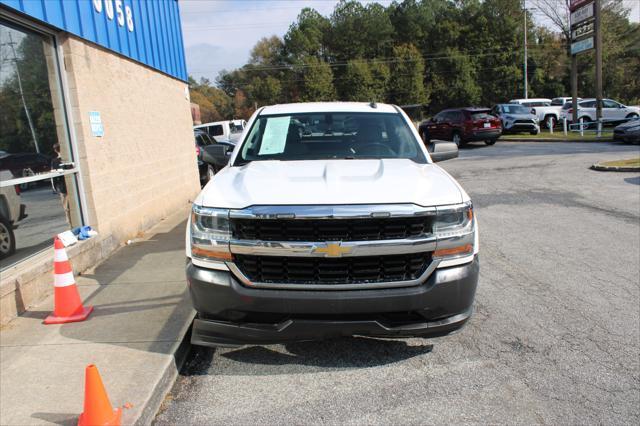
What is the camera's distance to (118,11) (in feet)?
25.4

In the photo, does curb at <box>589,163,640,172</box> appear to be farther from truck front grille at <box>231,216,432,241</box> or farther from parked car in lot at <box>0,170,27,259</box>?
parked car in lot at <box>0,170,27,259</box>

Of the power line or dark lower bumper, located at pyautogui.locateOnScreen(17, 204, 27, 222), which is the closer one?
dark lower bumper, located at pyautogui.locateOnScreen(17, 204, 27, 222)

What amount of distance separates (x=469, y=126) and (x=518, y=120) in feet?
19.3

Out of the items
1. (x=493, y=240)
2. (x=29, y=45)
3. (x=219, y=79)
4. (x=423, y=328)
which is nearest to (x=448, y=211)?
(x=423, y=328)

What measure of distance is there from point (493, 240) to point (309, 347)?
408cm

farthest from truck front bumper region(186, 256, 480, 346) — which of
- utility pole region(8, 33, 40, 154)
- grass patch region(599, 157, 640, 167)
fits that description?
grass patch region(599, 157, 640, 167)

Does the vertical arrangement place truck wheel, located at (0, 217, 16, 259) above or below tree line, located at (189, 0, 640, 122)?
below

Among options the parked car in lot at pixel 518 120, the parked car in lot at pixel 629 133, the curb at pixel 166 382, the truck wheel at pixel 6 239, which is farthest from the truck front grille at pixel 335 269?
the parked car in lot at pixel 518 120

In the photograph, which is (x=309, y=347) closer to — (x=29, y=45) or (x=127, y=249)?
(x=127, y=249)

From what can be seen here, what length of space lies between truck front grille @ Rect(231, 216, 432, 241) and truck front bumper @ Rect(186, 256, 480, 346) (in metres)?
0.32

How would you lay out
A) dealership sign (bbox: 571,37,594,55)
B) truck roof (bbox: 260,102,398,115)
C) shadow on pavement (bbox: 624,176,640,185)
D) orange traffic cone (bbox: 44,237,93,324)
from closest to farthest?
orange traffic cone (bbox: 44,237,93,324) < truck roof (bbox: 260,102,398,115) < shadow on pavement (bbox: 624,176,640,185) < dealership sign (bbox: 571,37,594,55)

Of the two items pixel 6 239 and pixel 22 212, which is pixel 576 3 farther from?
pixel 6 239

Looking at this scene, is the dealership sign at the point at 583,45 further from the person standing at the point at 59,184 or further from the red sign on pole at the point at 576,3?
the person standing at the point at 59,184

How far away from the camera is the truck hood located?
10.4ft
